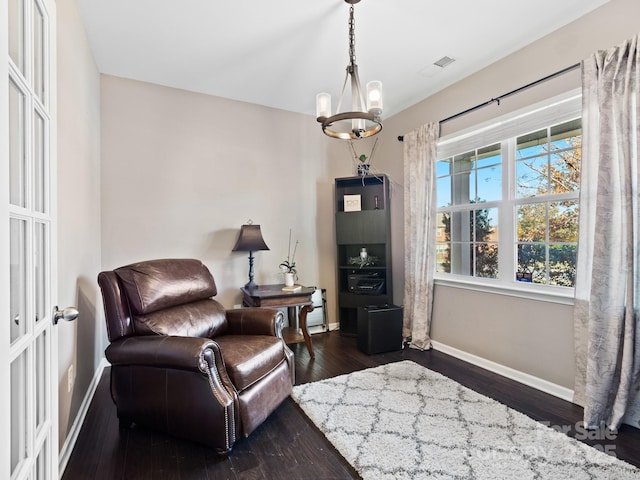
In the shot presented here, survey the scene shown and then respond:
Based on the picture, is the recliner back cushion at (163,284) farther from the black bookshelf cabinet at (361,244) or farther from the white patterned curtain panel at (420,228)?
the white patterned curtain panel at (420,228)

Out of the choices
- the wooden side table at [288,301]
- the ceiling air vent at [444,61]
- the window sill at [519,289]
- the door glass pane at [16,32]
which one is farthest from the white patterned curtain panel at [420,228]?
the door glass pane at [16,32]

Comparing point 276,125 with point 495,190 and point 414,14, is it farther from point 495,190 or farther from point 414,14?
point 495,190

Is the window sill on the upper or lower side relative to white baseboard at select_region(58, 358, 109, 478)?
upper

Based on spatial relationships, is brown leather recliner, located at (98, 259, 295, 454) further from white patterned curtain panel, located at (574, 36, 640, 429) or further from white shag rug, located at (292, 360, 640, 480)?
white patterned curtain panel, located at (574, 36, 640, 429)

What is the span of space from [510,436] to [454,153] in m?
2.39

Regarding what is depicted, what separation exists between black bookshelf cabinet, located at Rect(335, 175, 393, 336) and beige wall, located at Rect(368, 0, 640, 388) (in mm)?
721

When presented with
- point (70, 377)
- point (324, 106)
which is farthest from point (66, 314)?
point (324, 106)

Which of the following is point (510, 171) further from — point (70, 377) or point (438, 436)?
point (70, 377)

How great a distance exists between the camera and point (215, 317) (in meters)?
2.49

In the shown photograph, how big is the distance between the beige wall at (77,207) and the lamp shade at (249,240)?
3.98ft

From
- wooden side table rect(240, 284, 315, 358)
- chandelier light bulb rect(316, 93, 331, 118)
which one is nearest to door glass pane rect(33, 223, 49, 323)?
chandelier light bulb rect(316, 93, 331, 118)

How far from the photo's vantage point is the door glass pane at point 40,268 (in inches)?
40.9

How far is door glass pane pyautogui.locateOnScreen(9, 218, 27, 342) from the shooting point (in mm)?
855

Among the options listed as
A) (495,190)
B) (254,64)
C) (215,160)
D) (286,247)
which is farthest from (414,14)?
(286,247)
